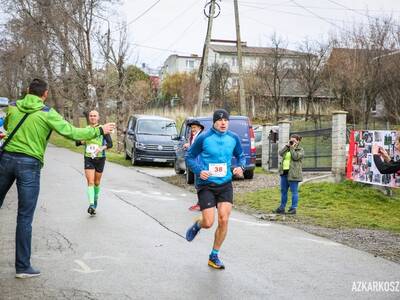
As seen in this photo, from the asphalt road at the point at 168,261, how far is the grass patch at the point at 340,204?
170 centimetres

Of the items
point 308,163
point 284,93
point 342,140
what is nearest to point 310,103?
point 284,93

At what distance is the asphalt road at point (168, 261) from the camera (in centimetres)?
575

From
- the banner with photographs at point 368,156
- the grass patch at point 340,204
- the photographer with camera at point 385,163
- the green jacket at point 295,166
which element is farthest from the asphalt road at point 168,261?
the banner with photographs at point 368,156

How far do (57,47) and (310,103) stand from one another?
64.9 feet

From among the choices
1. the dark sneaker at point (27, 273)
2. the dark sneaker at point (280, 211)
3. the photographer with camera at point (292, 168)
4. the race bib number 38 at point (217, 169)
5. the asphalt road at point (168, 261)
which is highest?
the race bib number 38 at point (217, 169)

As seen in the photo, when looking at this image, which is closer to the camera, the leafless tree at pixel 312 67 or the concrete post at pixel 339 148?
the concrete post at pixel 339 148

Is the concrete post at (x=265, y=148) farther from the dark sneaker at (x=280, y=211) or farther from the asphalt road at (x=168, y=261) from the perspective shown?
the asphalt road at (x=168, y=261)

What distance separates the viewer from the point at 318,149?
2003 cm

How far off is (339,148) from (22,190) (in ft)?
42.5

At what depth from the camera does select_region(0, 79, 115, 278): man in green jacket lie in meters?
6.11

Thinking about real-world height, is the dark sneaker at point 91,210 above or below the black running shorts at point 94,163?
below

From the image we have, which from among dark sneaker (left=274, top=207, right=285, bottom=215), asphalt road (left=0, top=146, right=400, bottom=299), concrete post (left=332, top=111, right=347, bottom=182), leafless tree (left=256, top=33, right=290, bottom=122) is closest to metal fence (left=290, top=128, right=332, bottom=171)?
concrete post (left=332, top=111, right=347, bottom=182)

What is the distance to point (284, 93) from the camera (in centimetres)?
5716

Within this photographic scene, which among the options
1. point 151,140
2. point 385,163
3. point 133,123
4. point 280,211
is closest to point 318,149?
point 151,140
